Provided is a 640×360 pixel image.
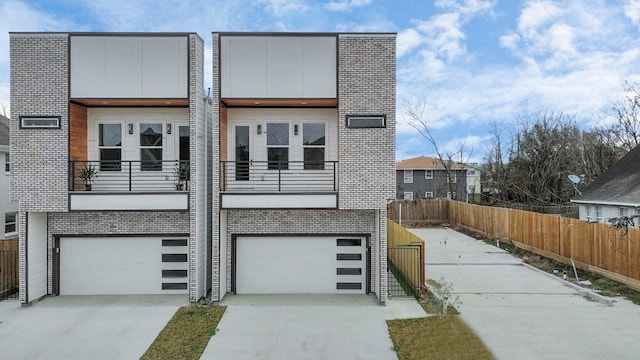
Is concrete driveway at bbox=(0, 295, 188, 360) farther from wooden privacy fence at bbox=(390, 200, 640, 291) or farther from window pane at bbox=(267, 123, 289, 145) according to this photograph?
wooden privacy fence at bbox=(390, 200, 640, 291)

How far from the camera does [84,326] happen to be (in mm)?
8969

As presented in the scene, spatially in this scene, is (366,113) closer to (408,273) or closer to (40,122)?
(408,273)

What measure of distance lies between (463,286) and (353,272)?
13.5ft

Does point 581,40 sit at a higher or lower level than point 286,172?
higher

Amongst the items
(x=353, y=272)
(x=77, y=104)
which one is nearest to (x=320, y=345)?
(x=353, y=272)

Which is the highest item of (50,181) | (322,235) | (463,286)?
(50,181)

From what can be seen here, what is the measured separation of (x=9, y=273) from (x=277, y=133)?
918cm

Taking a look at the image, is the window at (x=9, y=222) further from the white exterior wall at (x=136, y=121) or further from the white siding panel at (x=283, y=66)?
the white siding panel at (x=283, y=66)

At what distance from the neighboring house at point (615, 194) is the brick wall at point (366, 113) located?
42.4ft

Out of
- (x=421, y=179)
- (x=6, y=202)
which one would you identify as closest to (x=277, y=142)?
(x=6, y=202)

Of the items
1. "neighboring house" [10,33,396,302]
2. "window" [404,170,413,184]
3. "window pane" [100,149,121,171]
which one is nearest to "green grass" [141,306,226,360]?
"neighboring house" [10,33,396,302]

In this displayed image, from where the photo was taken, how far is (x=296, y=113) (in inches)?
446

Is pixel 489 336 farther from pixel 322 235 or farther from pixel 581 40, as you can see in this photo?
pixel 581 40

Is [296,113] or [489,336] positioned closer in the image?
[489,336]
